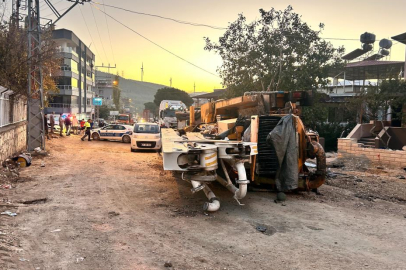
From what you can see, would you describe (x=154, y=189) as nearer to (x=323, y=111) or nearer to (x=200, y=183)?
(x=200, y=183)

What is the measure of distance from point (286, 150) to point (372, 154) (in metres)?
7.54

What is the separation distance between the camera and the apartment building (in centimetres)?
4928

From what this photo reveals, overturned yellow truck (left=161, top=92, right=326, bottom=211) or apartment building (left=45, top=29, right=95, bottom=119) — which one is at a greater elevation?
apartment building (left=45, top=29, right=95, bottom=119)

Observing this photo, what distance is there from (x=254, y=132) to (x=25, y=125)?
A: 12.8m

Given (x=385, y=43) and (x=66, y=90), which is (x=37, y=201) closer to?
(x=385, y=43)

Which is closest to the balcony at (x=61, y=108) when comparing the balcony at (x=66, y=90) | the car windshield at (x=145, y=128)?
the balcony at (x=66, y=90)

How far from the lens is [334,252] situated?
461 centimetres

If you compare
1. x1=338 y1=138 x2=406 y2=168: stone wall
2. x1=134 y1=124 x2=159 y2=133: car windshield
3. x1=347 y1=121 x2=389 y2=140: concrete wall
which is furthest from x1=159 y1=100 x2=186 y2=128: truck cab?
x1=338 y1=138 x2=406 y2=168: stone wall

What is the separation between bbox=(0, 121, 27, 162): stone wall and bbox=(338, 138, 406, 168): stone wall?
42.1ft

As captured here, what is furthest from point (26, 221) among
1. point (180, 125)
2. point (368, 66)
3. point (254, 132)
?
point (368, 66)

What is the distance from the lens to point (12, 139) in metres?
12.5

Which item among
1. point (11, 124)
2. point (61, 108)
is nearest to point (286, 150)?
point (11, 124)

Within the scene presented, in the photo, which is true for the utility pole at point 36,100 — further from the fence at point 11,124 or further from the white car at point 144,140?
the white car at point 144,140

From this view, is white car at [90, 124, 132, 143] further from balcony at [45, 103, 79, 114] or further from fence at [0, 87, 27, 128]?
balcony at [45, 103, 79, 114]
